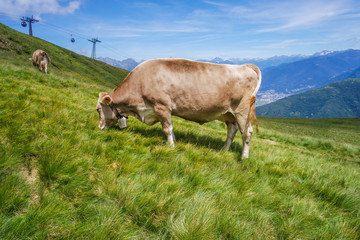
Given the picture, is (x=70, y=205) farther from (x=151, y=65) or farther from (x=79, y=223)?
(x=151, y=65)

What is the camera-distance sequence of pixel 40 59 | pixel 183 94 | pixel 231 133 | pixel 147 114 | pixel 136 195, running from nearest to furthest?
1. pixel 136 195
2. pixel 183 94
3. pixel 147 114
4. pixel 231 133
5. pixel 40 59

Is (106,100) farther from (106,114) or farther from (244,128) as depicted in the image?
(244,128)

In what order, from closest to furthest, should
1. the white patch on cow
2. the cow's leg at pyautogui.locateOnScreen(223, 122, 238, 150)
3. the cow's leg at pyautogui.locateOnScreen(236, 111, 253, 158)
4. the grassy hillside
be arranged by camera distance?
the grassy hillside → the white patch on cow → the cow's leg at pyautogui.locateOnScreen(236, 111, 253, 158) → the cow's leg at pyautogui.locateOnScreen(223, 122, 238, 150)

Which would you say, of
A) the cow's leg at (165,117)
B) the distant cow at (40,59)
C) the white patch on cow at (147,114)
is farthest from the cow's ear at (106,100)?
the distant cow at (40,59)

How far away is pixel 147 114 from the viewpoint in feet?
19.7

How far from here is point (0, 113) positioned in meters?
4.14

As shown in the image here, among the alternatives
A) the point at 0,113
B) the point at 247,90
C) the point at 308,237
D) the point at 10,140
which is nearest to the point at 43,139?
the point at 10,140

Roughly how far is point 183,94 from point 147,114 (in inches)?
50.1

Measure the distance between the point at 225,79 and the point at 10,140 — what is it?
16.6 feet

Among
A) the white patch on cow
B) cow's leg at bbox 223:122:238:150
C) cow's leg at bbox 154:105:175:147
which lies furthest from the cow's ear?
cow's leg at bbox 223:122:238:150

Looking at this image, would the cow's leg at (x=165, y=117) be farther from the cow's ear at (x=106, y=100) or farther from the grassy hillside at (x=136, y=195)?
the cow's ear at (x=106, y=100)

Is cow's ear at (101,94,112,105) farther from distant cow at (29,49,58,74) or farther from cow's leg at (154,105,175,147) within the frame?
distant cow at (29,49,58,74)

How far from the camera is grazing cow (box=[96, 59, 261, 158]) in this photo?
18.4 feet

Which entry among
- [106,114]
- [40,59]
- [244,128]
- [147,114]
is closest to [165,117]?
[147,114]
